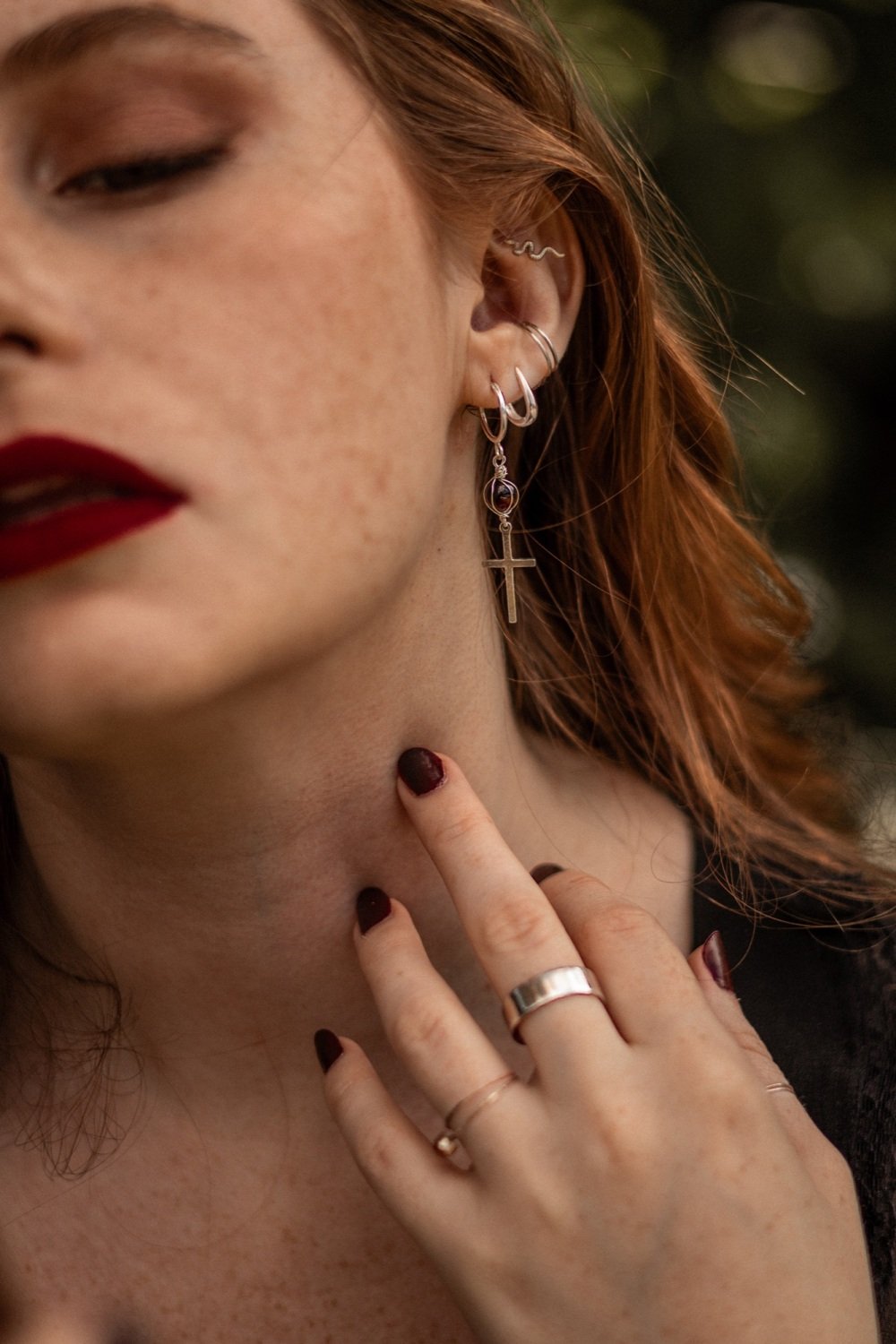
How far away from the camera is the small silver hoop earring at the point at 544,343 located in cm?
158

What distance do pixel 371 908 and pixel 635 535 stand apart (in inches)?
24.6

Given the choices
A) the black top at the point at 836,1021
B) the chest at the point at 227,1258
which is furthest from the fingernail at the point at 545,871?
the chest at the point at 227,1258

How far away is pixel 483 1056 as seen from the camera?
1.33 m

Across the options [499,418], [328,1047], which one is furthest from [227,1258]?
[499,418]

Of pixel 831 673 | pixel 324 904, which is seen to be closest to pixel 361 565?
pixel 324 904

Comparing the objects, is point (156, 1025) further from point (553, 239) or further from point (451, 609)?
point (553, 239)

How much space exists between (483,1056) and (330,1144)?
34 centimetres

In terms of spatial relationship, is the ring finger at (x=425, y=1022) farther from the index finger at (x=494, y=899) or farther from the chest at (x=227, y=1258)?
the chest at (x=227, y=1258)

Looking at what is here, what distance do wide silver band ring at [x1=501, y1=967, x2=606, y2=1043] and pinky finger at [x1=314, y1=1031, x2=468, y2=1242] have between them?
5.8 inches

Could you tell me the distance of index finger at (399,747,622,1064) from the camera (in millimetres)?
1318

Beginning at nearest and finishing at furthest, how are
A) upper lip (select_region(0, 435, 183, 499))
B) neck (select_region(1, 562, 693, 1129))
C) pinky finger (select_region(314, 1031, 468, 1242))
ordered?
1. upper lip (select_region(0, 435, 183, 499))
2. pinky finger (select_region(314, 1031, 468, 1242))
3. neck (select_region(1, 562, 693, 1129))

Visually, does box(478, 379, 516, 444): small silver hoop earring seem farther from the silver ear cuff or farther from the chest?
the chest

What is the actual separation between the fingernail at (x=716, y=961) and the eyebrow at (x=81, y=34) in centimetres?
103

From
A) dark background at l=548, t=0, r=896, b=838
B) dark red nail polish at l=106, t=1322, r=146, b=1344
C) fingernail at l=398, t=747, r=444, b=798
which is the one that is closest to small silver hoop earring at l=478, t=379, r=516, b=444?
fingernail at l=398, t=747, r=444, b=798
